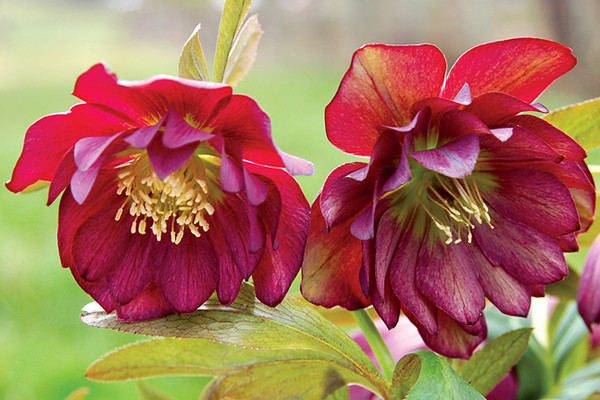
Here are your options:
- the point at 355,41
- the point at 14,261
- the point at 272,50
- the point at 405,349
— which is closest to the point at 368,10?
the point at 355,41

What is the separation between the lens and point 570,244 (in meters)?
0.34

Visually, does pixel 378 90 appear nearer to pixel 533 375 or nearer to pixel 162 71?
pixel 533 375

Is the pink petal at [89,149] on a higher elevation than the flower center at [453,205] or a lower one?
higher

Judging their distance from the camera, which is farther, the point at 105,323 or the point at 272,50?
the point at 272,50

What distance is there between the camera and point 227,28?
0.34 metres

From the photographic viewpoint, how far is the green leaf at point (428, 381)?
0.29 m

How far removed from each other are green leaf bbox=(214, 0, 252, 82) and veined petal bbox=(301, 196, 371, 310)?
0.30ft

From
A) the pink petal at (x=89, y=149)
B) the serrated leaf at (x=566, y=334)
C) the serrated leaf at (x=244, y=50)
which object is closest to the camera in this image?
the pink petal at (x=89, y=149)

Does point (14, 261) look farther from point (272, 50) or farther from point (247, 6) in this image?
point (272, 50)

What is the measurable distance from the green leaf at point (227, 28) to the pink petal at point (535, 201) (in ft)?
0.53

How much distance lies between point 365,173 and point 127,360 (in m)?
0.19

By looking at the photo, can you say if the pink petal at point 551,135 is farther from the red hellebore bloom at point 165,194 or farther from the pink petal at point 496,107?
the red hellebore bloom at point 165,194

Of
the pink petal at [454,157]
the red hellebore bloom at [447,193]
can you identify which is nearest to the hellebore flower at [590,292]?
the red hellebore bloom at [447,193]

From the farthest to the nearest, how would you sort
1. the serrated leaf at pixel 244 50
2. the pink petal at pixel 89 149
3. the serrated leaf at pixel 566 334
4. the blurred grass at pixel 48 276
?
the blurred grass at pixel 48 276 → the serrated leaf at pixel 566 334 → the serrated leaf at pixel 244 50 → the pink petal at pixel 89 149
